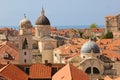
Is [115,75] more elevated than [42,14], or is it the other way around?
[42,14]

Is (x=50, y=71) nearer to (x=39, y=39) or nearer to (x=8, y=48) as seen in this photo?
(x=8, y=48)

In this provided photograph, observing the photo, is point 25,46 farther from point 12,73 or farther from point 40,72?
point 12,73

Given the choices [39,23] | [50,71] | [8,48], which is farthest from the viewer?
[39,23]

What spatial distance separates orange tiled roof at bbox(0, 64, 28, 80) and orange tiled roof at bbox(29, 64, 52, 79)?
1.01 m

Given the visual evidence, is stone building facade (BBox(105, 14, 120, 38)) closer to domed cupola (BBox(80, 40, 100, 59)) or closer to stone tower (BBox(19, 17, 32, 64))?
domed cupola (BBox(80, 40, 100, 59))

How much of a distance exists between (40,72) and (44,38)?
3170 cm

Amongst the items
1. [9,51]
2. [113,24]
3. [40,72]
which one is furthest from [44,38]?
[113,24]

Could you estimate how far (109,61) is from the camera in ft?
177

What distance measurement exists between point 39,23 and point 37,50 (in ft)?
16.7

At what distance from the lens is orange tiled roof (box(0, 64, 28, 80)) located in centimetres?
4016

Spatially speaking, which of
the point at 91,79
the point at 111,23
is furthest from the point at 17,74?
the point at 111,23

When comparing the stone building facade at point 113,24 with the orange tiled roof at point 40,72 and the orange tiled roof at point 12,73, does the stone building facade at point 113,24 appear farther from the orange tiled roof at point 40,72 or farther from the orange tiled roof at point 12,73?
the orange tiled roof at point 12,73

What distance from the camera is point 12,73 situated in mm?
41562

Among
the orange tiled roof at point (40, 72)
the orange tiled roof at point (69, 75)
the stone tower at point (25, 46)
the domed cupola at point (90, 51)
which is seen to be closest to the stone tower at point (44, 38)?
the stone tower at point (25, 46)
